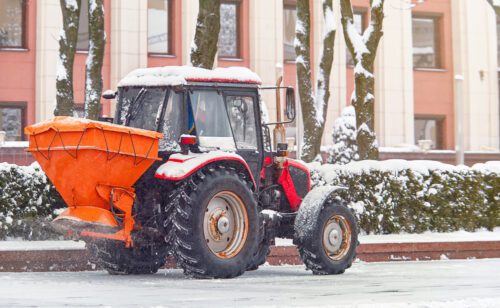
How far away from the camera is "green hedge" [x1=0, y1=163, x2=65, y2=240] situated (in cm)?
1758

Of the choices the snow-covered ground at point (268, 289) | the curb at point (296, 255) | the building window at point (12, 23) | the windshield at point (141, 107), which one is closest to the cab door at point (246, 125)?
the windshield at point (141, 107)

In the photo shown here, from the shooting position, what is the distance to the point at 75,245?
654 inches

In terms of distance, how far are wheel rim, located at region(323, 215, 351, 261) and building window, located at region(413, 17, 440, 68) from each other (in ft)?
97.2

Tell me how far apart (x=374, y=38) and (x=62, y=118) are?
1344cm

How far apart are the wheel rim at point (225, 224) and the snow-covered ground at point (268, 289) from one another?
0.44 m

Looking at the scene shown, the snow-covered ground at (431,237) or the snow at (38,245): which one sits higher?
the snow at (38,245)

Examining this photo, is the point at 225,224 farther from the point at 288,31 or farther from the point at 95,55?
the point at 288,31

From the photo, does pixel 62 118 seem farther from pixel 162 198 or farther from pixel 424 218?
pixel 424 218

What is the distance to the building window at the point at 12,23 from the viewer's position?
36.4 metres

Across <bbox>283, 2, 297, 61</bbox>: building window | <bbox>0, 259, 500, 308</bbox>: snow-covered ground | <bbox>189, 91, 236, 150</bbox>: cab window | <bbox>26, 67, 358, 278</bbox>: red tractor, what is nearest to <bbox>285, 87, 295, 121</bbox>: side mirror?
<bbox>26, 67, 358, 278</bbox>: red tractor

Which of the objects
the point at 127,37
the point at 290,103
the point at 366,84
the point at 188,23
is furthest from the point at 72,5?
the point at 188,23

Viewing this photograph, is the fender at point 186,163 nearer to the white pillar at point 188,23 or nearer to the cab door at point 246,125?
the cab door at point 246,125

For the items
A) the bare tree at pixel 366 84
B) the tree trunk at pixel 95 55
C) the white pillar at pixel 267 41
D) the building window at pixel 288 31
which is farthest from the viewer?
the building window at pixel 288 31

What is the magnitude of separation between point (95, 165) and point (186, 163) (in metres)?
1.09
